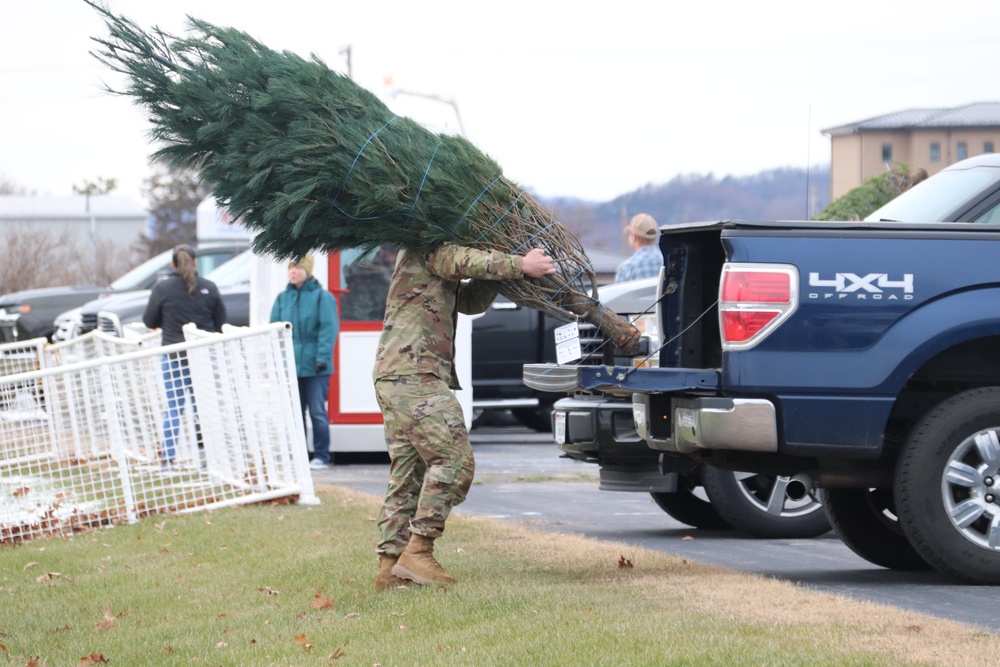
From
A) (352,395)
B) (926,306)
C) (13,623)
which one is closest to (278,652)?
(13,623)

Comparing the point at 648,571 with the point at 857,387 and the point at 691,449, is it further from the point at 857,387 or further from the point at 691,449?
the point at 857,387

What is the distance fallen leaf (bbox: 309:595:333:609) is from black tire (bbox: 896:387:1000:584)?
2.54m

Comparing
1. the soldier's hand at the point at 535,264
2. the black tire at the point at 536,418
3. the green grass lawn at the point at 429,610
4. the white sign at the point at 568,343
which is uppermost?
the soldier's hand at the point at 535,264

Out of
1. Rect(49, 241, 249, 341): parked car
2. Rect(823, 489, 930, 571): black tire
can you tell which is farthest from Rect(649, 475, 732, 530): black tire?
Rect(49, 241, 249, 341): parked car

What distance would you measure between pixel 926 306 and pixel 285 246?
113 inches

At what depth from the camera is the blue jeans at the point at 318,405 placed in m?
13.4

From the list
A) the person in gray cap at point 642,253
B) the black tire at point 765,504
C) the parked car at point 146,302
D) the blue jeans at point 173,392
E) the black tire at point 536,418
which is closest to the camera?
the black tire at point 765,504

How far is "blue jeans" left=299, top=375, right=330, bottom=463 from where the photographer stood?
44.1 feet

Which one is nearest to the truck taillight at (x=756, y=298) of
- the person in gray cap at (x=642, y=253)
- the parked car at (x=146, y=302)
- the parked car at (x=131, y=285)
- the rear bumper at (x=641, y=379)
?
the rear bumper at (x=641, y=379)

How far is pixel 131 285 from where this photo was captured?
21.5 m

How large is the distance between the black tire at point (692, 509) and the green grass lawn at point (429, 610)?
1041mm

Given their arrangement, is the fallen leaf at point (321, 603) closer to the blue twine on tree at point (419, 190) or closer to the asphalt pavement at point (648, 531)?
the blue twine on tree at point (419, 190)

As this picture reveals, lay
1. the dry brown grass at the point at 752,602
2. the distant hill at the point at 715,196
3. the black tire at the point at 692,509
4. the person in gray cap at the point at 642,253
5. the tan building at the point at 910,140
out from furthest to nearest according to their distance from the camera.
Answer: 1. the distant hill at the point at 715,196
2. the person in gray cap at the point at 642,253
3. the tan building at the point at 910,140
4. the black tire at the point at 692,509
5. the dry brown grass at the point at 752,602

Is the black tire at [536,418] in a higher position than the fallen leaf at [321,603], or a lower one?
lower
